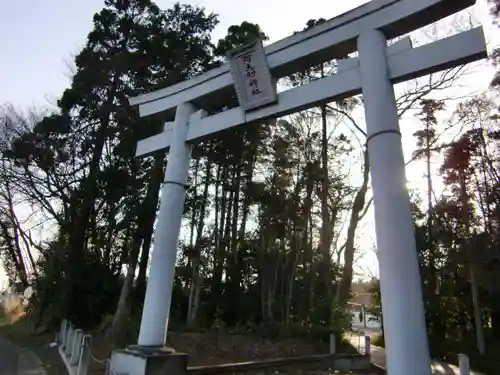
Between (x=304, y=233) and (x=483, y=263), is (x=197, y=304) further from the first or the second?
(x=483, y=263)

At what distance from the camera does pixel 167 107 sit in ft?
20.0

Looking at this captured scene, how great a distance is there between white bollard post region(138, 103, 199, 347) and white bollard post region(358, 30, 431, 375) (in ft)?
8.85

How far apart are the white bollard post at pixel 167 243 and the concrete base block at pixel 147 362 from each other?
0.45 feet

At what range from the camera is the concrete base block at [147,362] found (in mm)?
4566

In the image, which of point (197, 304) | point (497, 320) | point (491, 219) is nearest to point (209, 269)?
point (197, 304)

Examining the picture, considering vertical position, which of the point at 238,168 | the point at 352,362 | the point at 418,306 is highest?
the point at 238,168

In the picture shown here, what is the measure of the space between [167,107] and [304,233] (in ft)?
28.0

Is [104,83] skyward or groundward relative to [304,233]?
skyward

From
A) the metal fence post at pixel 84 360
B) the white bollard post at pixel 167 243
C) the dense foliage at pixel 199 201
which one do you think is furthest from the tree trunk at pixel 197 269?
the white bollard post at pixel 167 243

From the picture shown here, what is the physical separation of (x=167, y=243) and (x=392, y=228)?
2.90m

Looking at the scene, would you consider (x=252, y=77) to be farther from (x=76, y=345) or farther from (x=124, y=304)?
(x=124, y=304)

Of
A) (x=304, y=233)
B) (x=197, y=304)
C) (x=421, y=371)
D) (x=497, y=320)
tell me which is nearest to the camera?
(x=421, y=371)

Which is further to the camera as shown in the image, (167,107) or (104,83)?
(104,83)

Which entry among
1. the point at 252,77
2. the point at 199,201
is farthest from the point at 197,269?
the point at 252,77
